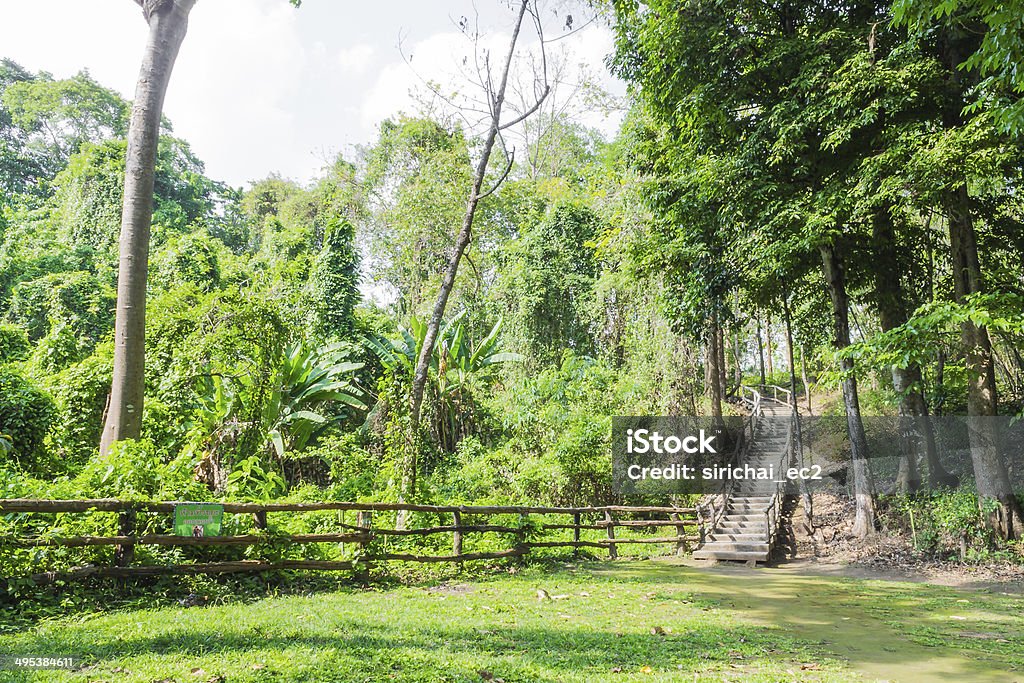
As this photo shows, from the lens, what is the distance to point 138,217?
7.21 m

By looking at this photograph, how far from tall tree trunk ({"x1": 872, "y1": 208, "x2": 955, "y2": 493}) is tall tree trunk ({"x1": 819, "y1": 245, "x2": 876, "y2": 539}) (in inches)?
33.0

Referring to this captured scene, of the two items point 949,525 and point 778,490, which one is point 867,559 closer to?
point 949,525

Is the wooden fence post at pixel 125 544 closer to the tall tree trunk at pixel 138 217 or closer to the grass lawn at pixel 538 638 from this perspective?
the grass lawn at pixel 538 638

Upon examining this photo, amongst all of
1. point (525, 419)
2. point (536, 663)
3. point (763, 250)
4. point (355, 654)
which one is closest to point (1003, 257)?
point (763, 250)

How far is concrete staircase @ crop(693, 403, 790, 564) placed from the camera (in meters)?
13.4

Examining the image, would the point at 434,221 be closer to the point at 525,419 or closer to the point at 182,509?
the point at 525,419

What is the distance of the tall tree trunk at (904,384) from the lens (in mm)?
13648

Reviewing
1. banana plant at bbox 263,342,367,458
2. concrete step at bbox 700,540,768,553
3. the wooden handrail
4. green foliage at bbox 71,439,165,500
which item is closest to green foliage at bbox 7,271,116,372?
banana plant at bbox 263,342,367,458

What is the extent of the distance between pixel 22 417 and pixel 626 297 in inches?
606

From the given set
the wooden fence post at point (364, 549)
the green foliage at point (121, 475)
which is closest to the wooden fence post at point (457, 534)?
the wooden fence post at point (364, 549)

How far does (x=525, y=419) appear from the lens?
1719 cm

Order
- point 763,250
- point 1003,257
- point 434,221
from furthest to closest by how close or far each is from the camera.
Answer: point 434,221, point 1003,257, point 763,250

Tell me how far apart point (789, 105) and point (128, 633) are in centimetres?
1264

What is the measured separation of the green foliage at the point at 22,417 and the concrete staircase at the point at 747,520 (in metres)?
11.5
